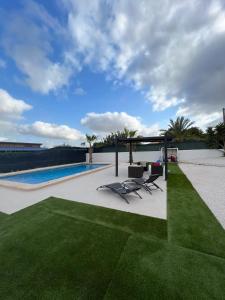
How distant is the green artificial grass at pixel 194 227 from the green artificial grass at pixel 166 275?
0.26 metres

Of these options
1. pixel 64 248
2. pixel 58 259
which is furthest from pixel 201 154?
pixel 58 259

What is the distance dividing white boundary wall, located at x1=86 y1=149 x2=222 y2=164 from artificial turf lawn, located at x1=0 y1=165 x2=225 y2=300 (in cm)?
1514

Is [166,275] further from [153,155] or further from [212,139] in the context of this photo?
[212,139]

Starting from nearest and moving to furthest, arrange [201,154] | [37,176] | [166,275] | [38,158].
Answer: [166,275], [37,176], [38,158], [201,154]

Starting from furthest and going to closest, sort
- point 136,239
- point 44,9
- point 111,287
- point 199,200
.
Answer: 1. point 44,9
2. point 199,200
3. point 136,239
4. point 111,287

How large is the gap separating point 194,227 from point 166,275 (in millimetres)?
1677

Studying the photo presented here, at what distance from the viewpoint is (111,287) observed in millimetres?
1869

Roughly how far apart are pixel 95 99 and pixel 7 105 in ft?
29.9

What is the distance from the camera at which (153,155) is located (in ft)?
61.5

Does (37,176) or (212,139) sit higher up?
(212,139)

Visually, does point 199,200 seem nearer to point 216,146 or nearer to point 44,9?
point 44,9

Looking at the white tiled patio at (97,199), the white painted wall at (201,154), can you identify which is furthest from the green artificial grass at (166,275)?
the white painted wall at (201,154)

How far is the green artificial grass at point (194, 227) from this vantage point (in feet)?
8.71

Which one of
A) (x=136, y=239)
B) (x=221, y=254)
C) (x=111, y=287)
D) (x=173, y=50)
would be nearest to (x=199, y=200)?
(x=221, y=254)
